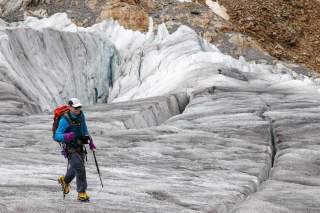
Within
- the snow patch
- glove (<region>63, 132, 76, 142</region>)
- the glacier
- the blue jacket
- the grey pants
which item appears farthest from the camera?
the snow patch

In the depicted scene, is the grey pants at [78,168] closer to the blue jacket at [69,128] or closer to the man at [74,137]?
the man at [74,137]

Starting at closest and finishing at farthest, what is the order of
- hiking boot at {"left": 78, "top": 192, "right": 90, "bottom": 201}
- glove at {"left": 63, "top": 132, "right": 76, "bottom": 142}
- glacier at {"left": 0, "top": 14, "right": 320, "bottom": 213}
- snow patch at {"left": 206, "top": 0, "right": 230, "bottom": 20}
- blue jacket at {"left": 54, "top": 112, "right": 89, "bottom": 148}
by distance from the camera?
1. glove at {"left": 63, "top": 132, "right": 76, "bottom": 142}
2. blue jacket at {"left": 54, "top": 112, "right": 89, "bottom": 148}
3. hiking boot at {"left": 78, "top": 192, "right": 90, "bottom": 201}
4. glacier at {"left": 0, "top": 14, "right": 320, "bottom": 213}
5. snow patch at {"left": 206, "top": 0, "right": 230, "bottom": 20}

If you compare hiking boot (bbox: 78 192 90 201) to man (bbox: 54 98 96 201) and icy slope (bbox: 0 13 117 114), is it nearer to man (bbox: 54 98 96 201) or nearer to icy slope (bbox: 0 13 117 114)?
man (bbox: 54 98 96 201)

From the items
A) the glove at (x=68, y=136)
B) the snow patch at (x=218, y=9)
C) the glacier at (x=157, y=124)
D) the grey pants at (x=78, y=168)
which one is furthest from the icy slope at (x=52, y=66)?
the snow patch at (x=218, y=9)

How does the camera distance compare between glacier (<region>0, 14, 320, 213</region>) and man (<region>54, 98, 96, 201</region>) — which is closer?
man (<region>54, 98, 96, 201</region>)

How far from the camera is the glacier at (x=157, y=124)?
16.5 meters

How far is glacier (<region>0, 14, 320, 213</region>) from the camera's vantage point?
16453mm

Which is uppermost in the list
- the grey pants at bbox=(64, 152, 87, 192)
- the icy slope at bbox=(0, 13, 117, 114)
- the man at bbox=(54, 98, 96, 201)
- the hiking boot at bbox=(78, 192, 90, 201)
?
the man at bbox=(54, 98, 96, 201)

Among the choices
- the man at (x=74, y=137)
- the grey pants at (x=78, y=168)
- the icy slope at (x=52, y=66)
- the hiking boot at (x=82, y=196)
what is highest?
the man at (x=74, y=137)

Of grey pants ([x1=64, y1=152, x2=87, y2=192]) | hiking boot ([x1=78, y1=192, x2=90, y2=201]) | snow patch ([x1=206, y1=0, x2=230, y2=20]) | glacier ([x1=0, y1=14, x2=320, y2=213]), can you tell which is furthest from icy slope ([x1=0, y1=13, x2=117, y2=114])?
snow patch ([x1=206, y1=0, x2=230, y2=20])

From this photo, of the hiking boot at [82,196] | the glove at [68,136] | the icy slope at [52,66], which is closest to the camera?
the glove at [68,136]

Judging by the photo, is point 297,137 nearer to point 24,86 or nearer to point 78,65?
point 24,86

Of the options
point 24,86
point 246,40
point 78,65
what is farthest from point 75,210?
point 246,40

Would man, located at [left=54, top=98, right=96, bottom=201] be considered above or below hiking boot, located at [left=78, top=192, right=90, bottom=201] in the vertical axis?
above
